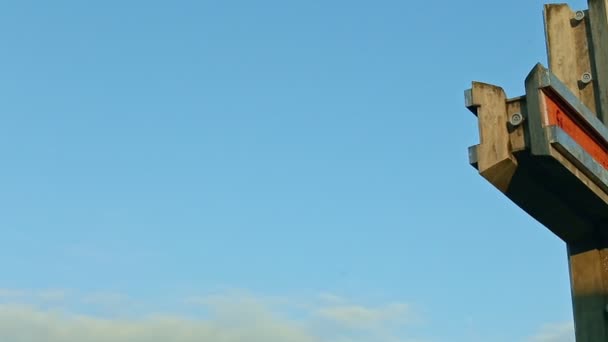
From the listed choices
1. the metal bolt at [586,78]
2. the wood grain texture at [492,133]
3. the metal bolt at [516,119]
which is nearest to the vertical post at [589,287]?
the metal bolt at [586,78]

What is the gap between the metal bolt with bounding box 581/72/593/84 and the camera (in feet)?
28.6

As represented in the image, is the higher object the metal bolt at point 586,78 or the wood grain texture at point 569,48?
the wood grain texture at point 569,48

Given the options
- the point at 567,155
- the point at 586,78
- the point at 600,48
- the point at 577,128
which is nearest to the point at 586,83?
the point at 586,78

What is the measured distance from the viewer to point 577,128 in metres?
7.27

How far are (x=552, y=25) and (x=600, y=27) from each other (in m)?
0.45

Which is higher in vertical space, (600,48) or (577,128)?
(600,48)

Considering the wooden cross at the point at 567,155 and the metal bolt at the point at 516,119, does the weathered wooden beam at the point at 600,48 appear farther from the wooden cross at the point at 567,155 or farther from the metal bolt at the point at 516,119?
the metal bolt at the point at 516,119

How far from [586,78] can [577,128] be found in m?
1.61

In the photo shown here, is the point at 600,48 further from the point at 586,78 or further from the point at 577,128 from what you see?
the point at 577,128

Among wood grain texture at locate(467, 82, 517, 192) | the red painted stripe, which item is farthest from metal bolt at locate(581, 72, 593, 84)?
wood grain texture at locate(467, 82, 517, 192)

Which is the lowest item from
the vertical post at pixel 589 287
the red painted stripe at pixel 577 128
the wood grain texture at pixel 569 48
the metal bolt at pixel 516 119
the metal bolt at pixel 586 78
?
the vertical post at pixel 589 287

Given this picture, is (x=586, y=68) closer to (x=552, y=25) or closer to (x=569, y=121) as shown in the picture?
(x=552, y=25)

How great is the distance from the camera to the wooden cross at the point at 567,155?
272 inches

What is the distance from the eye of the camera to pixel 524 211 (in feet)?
25.2
